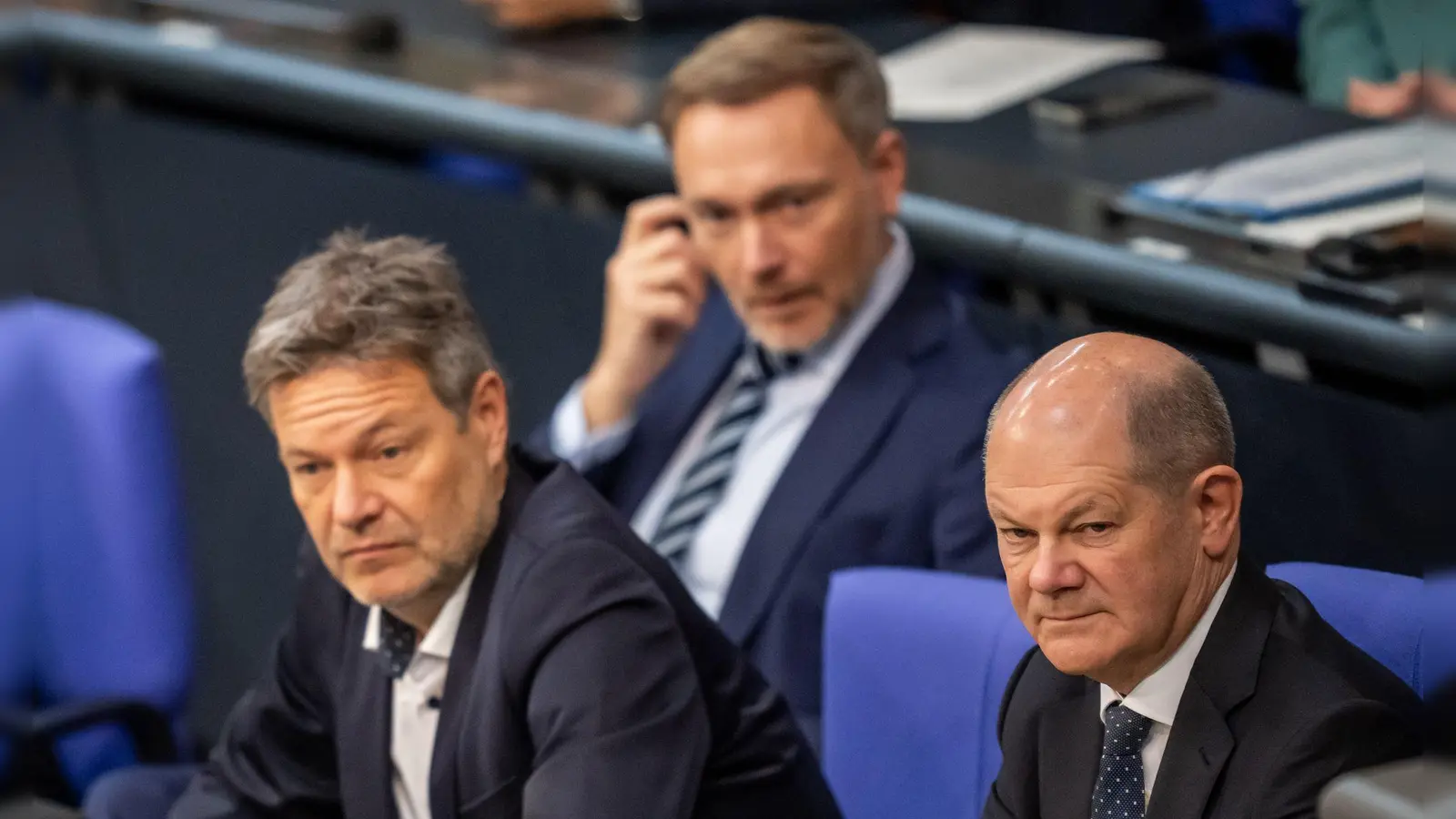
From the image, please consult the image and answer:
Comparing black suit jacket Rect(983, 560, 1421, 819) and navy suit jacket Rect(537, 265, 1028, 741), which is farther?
navy suit jacket Rect(537, 265, 1028, 741)

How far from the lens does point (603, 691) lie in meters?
1.42

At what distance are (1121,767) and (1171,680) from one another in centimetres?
6

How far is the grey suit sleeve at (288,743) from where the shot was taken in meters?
1.65

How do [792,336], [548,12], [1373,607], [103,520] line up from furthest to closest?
[548,12]
[103,520]
[792,336]
[1373,607]

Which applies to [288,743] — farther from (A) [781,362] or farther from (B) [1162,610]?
(B) [1162,610]

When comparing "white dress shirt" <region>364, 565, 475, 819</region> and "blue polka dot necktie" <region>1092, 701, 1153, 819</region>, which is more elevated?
"blue polka dot necktie" <region>1092, 701, 1153, 819</region>

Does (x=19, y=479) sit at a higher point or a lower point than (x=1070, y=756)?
lower

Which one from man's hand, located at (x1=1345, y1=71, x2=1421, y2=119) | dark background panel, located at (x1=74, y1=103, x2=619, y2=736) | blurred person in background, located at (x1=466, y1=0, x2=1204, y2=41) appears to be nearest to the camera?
man's hand, located at (x1=1345, y1=71, x2=1421, y2=119)

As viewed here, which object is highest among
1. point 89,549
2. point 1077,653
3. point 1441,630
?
point 1441,630

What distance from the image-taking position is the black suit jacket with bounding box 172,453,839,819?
55.2 inches

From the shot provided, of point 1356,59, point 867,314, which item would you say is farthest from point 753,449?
point 1356,59

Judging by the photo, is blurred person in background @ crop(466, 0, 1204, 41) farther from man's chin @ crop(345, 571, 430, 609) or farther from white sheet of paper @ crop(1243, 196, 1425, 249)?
man's chin @ crop(345, 571, 430, 609)

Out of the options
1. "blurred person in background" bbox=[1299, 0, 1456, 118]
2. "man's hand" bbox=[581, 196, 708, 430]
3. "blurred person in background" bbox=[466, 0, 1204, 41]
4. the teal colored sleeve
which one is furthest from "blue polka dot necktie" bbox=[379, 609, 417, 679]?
"blurred person in background" bbox=[466, 0, 1204, 41]

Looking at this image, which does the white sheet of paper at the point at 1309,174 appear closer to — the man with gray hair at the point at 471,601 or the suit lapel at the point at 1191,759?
the man with gray hair at the point at 471,601
